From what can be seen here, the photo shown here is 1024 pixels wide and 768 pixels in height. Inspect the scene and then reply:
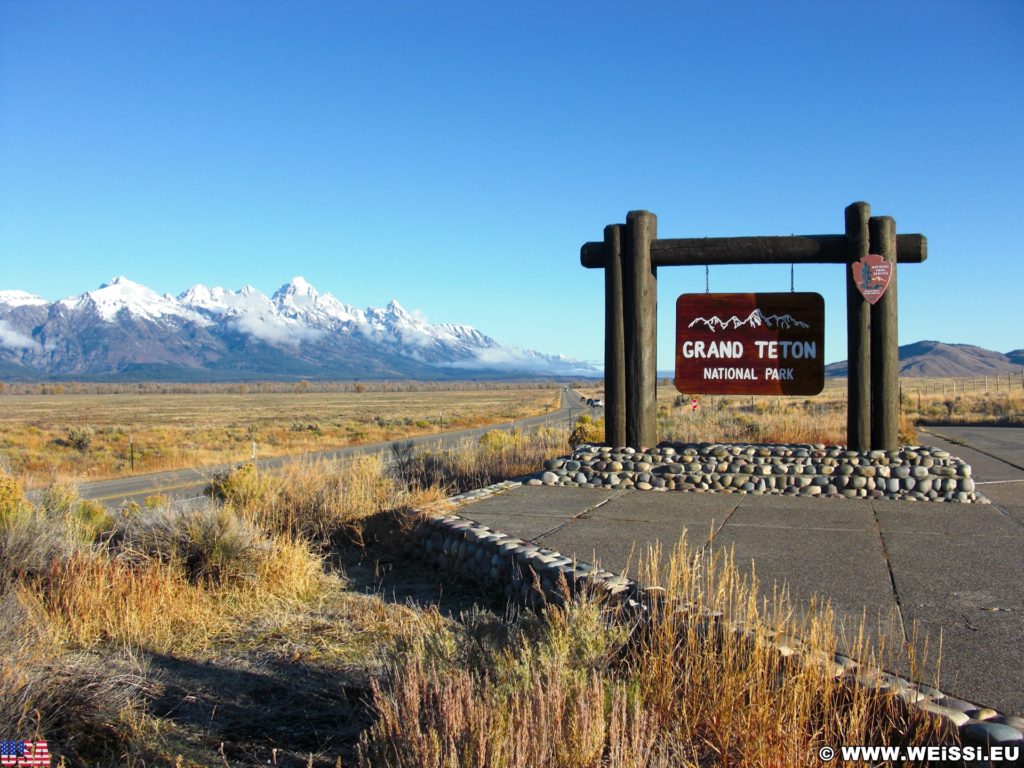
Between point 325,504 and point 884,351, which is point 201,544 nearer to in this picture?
point 325,504

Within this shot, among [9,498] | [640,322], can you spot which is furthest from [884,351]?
[9,498]

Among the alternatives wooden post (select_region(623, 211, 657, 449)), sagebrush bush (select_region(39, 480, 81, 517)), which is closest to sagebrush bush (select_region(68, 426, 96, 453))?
sagebrush bush (select_region(39, 480, 81, 517))

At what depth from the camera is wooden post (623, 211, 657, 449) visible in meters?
10.8

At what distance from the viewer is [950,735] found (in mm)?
3369

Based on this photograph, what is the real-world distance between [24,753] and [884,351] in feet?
31.4

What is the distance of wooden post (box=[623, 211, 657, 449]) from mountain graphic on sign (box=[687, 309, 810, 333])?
2.19 feet

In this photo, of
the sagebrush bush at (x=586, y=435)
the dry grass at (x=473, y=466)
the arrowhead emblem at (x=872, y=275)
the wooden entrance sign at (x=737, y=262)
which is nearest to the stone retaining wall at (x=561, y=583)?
the wooden entrance sign at (x=737, y=262)

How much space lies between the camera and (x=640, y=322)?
10.9 metres

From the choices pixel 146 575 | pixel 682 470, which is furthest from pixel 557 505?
pixel 146 575

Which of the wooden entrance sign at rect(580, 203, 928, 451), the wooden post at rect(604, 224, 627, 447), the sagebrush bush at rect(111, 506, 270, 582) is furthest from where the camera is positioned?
the wooden post at rect(604, 224, 627, 447)

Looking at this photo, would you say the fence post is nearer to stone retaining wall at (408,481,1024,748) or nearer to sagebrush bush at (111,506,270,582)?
stone retaining wall at (408,481,1024,748)

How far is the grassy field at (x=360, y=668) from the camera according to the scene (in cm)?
328

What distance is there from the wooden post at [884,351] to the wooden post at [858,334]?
70 millimetres

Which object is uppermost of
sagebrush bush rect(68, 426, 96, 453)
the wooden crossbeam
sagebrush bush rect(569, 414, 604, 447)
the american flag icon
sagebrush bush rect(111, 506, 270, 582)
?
the wooden crossbeam
